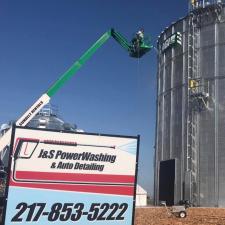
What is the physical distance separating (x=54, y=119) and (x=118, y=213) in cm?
3610

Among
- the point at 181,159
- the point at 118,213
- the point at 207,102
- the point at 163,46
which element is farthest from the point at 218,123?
the point at 118,213

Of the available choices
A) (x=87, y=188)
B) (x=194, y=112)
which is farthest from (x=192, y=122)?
(x=87, y=188)

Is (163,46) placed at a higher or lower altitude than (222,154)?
higher

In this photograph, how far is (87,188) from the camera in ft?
24.7

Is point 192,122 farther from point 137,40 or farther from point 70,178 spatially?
point 70,178

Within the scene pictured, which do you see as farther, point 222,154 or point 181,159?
point 181,159

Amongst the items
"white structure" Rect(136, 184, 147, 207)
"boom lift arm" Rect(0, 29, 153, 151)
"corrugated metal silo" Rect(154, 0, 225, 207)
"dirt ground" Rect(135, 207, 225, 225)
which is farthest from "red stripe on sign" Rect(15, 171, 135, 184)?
"white structure" Rect(136, 184, 147, 207)

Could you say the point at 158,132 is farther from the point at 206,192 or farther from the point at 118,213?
the point at 118,213

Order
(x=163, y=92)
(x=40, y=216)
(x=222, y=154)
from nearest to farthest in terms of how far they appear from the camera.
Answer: (x=40, y=216)
(x=222, y=154)
(x=163, y=92)

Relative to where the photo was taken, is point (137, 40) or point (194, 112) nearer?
point (137, 40)

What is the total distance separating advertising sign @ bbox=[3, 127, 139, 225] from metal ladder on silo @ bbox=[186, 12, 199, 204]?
29.0m

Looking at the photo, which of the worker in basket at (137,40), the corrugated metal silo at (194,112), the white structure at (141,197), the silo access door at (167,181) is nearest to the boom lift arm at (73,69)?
the worker in basket at (137,40)

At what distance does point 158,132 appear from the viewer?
42594 millimetres

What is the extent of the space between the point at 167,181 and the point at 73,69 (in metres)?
20.9
